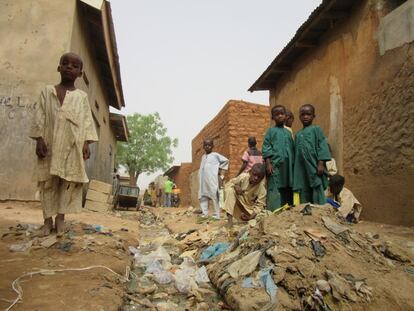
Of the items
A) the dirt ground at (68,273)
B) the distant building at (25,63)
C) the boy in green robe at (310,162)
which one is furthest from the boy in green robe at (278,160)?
the distant building at (25,63)

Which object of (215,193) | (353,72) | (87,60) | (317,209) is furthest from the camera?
(87,60)

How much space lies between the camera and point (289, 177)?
4.22 meters

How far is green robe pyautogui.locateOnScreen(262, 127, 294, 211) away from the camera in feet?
13.3

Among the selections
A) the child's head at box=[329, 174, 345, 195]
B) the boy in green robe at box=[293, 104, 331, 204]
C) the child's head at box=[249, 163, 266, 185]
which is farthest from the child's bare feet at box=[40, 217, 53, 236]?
the child's head at box=[329, 174, 345, 195]

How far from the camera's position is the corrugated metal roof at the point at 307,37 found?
5.38 m

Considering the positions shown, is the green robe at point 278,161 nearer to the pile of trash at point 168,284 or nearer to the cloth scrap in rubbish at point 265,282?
the pile of trash at point 168,284

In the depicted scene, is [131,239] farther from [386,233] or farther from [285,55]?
[285,55]

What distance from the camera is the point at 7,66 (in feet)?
18.7

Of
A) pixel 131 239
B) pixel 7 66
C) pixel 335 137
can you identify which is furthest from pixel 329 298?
pixel 7 66

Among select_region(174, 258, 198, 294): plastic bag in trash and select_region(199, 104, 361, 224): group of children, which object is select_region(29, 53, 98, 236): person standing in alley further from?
select_region(199, 104, 361, 224): group of children

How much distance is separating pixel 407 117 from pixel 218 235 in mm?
2697

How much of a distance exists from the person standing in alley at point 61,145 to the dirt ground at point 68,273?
314 millimetres

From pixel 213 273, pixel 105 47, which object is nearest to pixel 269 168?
pixel 213 273

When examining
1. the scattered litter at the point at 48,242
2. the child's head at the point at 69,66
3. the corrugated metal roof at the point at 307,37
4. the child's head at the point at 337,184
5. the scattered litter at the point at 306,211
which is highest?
the corrugated metal roof at the point at 307,37
